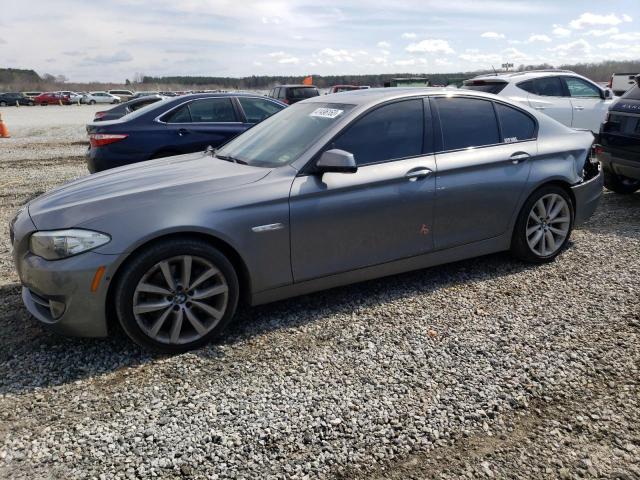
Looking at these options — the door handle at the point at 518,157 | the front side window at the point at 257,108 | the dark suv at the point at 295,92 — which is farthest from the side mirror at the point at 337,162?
the dark suv at the point at 295,92

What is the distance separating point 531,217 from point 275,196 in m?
2.51

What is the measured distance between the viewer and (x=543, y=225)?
15.3 feet

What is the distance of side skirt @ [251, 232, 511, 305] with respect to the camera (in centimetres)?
360

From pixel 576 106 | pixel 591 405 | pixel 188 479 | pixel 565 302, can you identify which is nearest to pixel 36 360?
pixel 188 479

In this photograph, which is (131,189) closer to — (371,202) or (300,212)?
(300,212)

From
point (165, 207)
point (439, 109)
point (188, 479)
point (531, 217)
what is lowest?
point (188, 479)

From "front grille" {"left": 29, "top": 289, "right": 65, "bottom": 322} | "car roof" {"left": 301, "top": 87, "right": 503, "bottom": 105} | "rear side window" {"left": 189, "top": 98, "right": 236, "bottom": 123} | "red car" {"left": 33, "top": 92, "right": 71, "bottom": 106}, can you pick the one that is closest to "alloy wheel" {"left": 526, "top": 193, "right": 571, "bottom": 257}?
"car roof" {"left": 301, "top": 87, "right": 503, "bottom": 105}

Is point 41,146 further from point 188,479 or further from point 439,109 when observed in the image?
point 188,479

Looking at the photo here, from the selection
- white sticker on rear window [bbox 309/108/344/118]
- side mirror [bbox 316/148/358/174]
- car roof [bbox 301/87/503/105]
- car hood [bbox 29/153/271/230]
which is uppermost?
car roof [bbox 301/87/503/105]

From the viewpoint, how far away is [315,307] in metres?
3.95

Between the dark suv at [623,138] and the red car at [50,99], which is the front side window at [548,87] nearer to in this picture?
the dark suv at [623,138]

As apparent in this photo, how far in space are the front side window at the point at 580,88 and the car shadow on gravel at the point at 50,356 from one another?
9740 mm

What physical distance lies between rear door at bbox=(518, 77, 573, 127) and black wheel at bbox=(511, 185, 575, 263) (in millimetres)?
5654

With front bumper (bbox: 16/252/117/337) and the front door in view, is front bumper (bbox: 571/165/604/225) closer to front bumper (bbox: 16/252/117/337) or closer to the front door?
the front door
